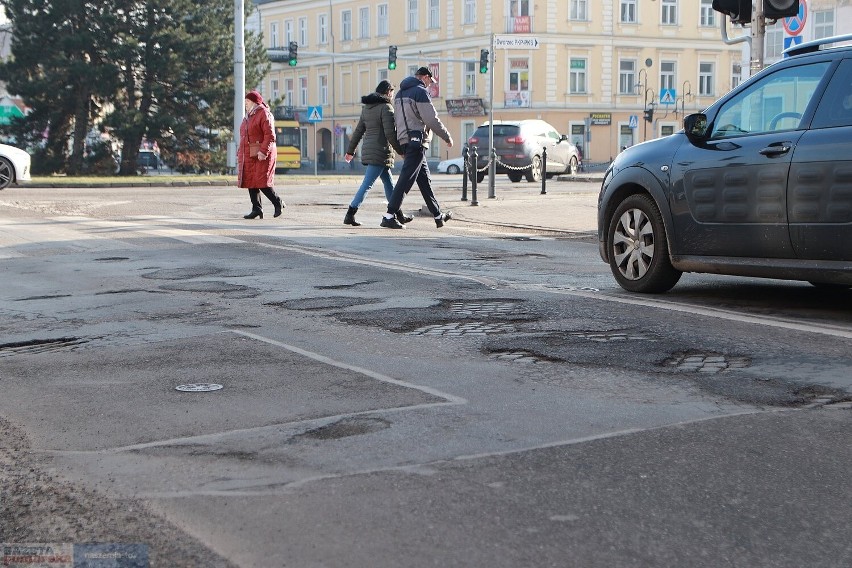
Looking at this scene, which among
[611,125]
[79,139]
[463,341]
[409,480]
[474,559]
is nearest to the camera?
[474,559]

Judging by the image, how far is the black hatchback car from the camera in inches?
305

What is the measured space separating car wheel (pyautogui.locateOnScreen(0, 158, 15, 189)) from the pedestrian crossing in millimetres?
9467

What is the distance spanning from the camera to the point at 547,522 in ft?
12.1

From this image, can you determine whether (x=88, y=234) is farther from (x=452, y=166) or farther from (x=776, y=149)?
(x=452, y=166)

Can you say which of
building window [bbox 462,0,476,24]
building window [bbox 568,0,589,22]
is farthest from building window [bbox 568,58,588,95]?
building window [bbox 462,0,476,24]

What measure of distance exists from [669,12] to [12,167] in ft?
166

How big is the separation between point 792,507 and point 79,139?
44.1m

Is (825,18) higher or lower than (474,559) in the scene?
higher

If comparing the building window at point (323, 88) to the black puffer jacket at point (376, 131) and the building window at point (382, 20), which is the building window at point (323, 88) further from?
the black puffer jacket at point (376, 131)

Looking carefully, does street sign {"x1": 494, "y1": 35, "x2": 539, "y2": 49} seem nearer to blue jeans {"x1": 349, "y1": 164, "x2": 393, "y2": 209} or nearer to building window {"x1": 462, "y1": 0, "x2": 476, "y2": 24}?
blue jeans {"x1": 349, "y1": 164, "x2": 393, "y2": 209}

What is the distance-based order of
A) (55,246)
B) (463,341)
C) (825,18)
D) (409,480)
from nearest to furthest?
(409,480), (463,341), (55,246), (825,18)

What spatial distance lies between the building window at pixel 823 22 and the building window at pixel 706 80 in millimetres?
33887

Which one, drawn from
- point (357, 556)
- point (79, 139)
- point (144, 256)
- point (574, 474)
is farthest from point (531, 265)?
point (79, 139)

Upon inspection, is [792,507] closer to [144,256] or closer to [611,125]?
[144,256]
